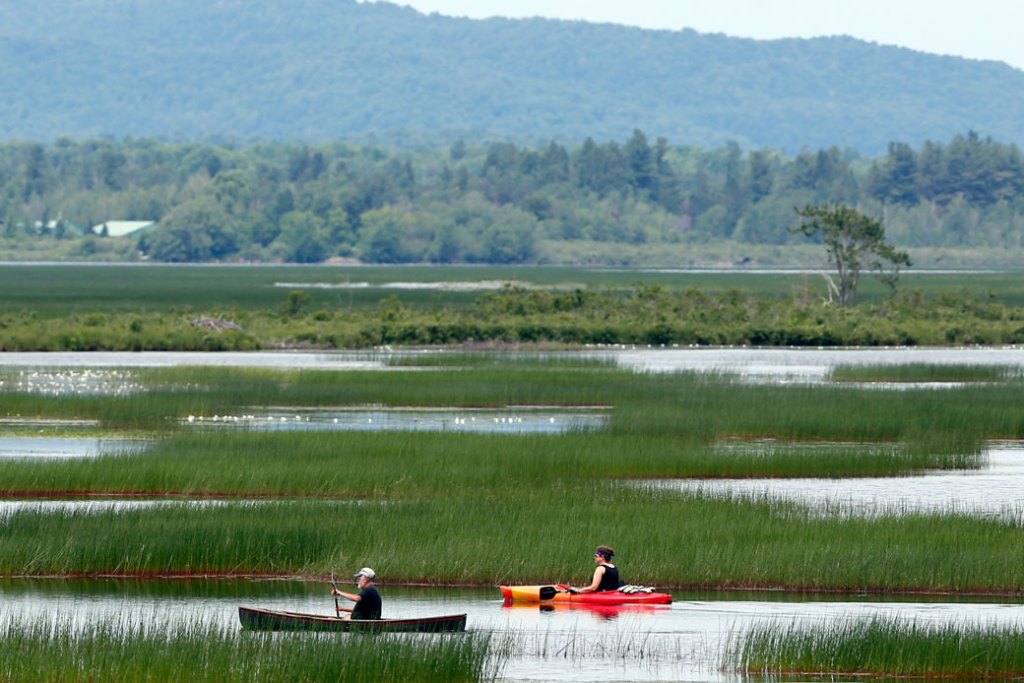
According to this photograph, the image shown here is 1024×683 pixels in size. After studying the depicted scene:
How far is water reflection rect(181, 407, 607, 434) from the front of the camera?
43.5 meters

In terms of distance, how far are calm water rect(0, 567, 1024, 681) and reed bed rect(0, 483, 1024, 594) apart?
0.48m

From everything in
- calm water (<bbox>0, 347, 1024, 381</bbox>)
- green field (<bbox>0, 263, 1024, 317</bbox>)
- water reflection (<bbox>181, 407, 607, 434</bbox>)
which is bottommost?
A: green field (<bbox>0, 263, 1024, 317</bbox>)

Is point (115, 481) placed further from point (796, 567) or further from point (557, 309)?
point (557, 309)

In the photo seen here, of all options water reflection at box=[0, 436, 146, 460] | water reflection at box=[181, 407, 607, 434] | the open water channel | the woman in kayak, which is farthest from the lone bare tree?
the woman in kayak

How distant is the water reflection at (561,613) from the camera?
21.8 metres

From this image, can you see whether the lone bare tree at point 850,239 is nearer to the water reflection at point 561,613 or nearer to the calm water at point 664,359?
the calm water at point 664,359

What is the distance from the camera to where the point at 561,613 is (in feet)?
79.5

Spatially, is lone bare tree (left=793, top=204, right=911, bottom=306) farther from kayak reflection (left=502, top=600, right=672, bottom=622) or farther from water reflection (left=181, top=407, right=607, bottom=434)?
kayak reflection (left=502, top=600, right=672, bottom=622)

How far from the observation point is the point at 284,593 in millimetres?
25219

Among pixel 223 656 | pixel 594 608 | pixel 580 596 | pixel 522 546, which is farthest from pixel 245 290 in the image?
pixel 223 656

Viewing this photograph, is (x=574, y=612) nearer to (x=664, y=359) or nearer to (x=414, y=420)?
(x=414, y=420)

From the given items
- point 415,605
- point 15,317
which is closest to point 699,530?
point 415,605

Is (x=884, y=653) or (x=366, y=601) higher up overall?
(x=366, y=601)

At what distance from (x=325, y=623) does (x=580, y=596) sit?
4173 mm
